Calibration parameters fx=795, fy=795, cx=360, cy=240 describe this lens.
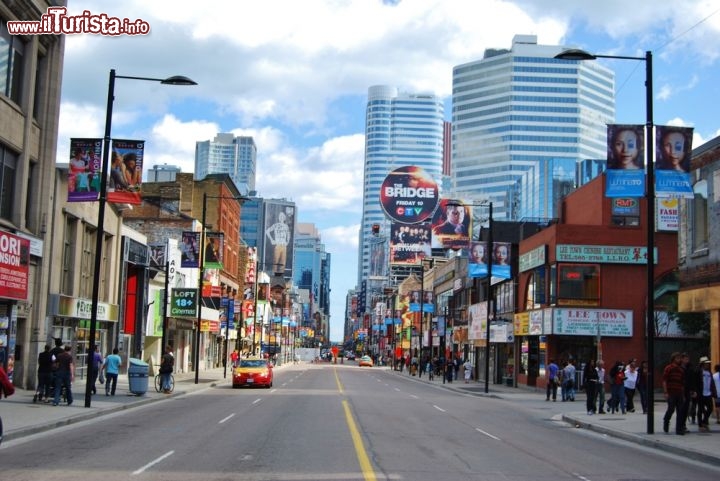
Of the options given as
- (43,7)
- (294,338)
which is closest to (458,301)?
(43,7)

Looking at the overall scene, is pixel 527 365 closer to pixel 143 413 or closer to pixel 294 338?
pixel 143 413

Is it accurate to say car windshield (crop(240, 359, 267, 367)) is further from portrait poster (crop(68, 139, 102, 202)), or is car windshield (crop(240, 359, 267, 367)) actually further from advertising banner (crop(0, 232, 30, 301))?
portrait poster (crop(68, 139, 102, 202))

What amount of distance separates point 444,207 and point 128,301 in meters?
52.7

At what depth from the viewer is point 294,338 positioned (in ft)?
531

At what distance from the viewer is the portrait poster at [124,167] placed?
80.0 feet

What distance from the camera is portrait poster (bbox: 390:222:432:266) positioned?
4572 inches

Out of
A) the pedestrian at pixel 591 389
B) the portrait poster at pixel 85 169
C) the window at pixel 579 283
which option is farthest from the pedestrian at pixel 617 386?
the portrait poster at pixel 85 169

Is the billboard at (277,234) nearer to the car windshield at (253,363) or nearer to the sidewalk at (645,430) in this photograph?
the car windshield at (253,363)

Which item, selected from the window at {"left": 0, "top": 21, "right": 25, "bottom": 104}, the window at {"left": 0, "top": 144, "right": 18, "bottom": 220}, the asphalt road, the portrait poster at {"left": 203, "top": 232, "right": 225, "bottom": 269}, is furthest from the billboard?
the asphalt road

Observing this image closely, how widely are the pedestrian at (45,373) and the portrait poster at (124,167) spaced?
17.1 feet

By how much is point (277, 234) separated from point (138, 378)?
517ft

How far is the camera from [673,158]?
68.6 feet

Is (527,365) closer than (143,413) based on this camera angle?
No

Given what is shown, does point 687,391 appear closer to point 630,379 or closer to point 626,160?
point 626,160
